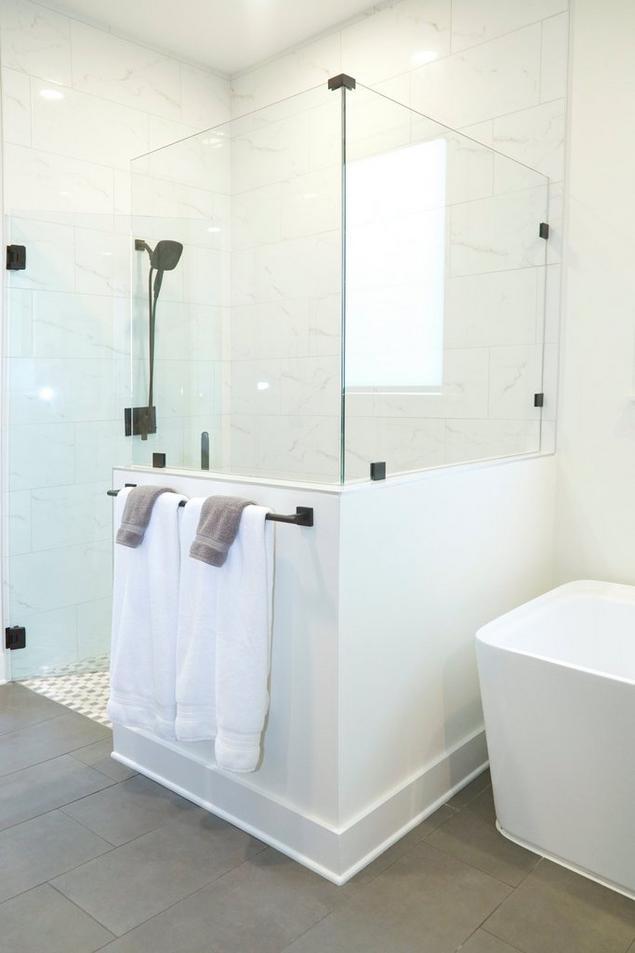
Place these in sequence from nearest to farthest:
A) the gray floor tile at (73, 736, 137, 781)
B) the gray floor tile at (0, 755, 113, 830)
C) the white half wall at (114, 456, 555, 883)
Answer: the white half wall at (114, 456, 555, 883)
the gray floor tile at (0, 755, 113, 830)
the gray floor tile at (73, 736, 137, 781)

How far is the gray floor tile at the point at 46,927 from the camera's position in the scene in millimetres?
1602

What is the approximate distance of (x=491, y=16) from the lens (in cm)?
274

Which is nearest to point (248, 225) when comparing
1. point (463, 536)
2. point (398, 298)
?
point (398, 298)

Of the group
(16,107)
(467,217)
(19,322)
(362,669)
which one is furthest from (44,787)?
(16,107)

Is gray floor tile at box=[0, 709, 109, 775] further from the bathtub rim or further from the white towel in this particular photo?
the bathtub rim

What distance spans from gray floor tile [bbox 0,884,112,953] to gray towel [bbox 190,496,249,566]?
866 mm

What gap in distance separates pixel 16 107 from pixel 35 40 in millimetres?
308

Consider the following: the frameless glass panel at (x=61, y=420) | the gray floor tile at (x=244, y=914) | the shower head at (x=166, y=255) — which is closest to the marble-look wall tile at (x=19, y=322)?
the frameless glass panel at (x=61, y=420)

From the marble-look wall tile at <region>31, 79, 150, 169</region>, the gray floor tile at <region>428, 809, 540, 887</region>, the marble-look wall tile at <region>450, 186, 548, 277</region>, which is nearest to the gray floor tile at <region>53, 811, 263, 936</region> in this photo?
the gray floor tile at <region>428, 809, 540, 887</region>

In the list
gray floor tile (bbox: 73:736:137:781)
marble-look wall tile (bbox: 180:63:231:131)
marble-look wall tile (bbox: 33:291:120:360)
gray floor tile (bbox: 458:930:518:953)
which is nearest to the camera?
gray floor tile (bbox: 458:930:518:953)

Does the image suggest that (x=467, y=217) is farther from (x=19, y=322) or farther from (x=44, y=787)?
(x=44, y=787)

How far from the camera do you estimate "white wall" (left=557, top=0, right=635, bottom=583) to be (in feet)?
8.04

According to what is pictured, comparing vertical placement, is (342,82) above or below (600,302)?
Result: above

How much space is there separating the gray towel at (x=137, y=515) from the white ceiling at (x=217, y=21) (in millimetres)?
2218
